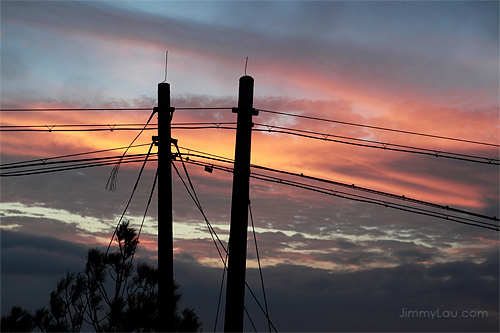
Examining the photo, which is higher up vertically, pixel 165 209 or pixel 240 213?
pixel 165 209

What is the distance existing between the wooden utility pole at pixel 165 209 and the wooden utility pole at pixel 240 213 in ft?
4.86

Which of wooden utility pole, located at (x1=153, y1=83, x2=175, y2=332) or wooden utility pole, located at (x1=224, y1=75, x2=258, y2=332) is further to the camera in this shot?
wooden utility pole, located at (x1=153, y1=83, x2=175, y2=332)

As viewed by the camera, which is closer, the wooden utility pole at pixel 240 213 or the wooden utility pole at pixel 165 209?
the wooden utility pole at pixel 240 213

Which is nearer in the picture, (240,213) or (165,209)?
(240,213)

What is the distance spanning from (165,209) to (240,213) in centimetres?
197

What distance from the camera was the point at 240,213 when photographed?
9961mm

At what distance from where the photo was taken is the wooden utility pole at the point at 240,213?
970cm

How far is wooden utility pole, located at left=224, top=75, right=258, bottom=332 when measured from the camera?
31.8ft

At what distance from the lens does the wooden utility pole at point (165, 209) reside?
1026cm

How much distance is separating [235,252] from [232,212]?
34.1 inches

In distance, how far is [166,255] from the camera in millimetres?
10602

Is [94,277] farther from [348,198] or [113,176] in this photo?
[348,198]

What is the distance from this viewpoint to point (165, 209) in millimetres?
10797

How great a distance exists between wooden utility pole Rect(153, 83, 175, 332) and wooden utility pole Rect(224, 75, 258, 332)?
1.48 metres
